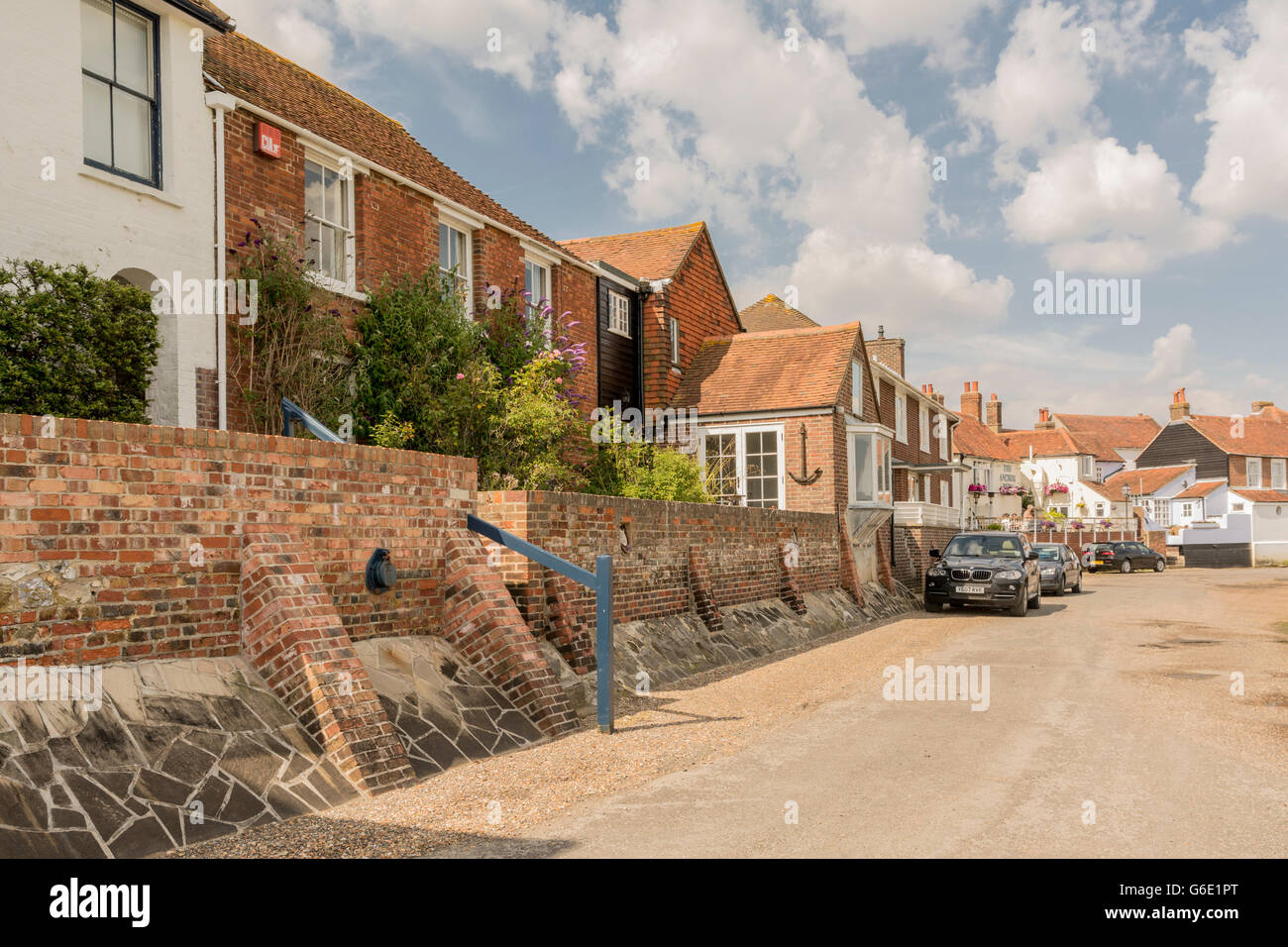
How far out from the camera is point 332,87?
1655 cm

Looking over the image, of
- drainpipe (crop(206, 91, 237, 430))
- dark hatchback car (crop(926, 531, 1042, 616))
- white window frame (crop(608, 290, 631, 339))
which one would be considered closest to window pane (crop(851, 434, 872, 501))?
dark hatchback car (crop(926, 531, 1042, 616))

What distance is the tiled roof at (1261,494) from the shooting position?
60.2 meters

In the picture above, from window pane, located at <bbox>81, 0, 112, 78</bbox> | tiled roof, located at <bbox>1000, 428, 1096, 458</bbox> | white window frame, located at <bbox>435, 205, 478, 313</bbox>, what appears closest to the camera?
window pane, located at <bbox>81, 0, 112, 78</bbox>

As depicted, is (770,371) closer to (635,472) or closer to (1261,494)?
(635,472)

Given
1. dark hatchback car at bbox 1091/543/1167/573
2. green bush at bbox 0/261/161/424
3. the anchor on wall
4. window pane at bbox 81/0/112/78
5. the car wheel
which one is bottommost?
dark hatchback car at bbox 1091/543/1167/573

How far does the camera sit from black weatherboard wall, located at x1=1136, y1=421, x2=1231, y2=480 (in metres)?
64.9

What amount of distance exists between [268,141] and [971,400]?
6276 centimetres

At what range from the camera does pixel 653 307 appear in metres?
23.8

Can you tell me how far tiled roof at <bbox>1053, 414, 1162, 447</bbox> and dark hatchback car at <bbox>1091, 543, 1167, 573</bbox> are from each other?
32.7 metres

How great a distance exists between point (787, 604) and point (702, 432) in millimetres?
6655

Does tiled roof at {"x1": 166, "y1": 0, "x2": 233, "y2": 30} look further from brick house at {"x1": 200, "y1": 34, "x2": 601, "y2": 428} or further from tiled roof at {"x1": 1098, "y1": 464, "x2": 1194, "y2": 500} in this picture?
tiled roof at {"x1": 1098, "y1": 464, "x2": 1194, "y2": 500}

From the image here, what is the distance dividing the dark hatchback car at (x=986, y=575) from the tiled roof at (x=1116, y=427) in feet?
192
